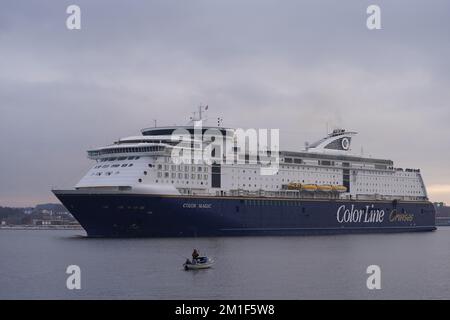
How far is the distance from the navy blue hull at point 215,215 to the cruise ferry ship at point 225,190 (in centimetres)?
7

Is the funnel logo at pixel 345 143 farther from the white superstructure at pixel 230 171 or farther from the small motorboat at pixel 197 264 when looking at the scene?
the small motorboat at pixel 197 264

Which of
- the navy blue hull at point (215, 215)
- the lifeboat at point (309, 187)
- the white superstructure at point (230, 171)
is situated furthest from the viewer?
the lifeboat at point (309, 187)

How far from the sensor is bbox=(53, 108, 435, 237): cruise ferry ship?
48469 mm

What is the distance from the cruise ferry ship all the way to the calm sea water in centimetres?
231

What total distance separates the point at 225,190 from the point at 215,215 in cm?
299

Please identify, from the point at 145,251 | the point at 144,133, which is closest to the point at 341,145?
the point at 144,133

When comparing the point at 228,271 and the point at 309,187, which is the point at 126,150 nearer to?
the point at 309,187

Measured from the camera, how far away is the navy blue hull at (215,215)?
47906mm

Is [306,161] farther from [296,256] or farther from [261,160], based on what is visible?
[296,256]

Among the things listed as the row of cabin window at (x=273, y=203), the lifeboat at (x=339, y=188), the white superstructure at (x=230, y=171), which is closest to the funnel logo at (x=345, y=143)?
the white superstructure at (x=230, y=171)
